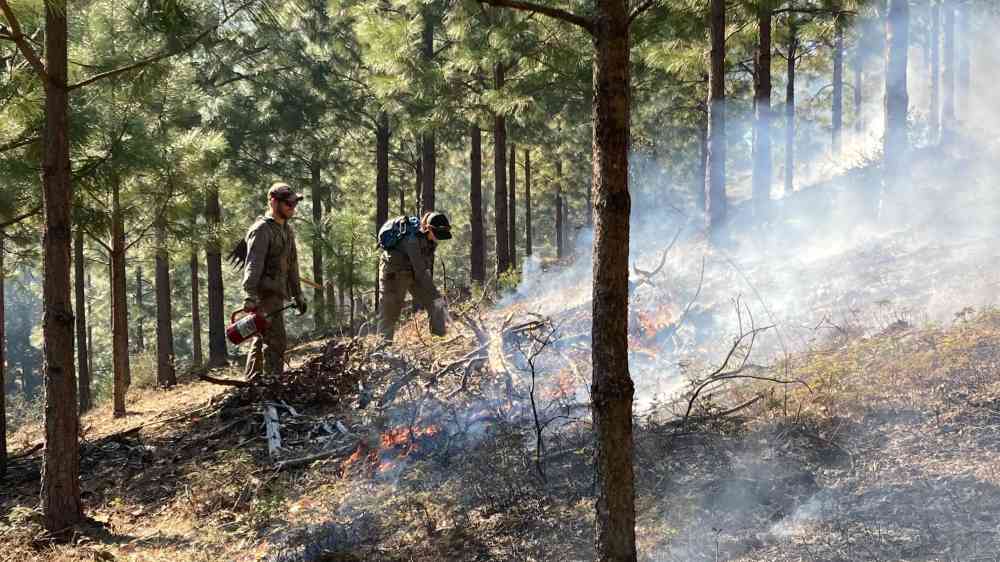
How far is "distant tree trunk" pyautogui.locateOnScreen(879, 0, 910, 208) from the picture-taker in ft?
30.3

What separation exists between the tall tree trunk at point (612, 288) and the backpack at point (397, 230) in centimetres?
525

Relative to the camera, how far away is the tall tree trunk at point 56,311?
15.1 feet

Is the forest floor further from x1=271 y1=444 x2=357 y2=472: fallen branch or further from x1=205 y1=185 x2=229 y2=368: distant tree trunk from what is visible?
x1=205 y1=185 x2=229 y2=368: distant tree trunk

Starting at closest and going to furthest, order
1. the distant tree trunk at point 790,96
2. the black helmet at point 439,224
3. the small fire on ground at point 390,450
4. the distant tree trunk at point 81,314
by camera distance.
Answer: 1. the small fire on ground at point 390,450
2. the black helmet at point 439,224
3. the distant tree trunk at point 790,96
4. the distant tree trunk at point 81,314

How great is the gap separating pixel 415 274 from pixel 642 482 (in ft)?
14.0

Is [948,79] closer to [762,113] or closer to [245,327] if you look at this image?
[762,113]

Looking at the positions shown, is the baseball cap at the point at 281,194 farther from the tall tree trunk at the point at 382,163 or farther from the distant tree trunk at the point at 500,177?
the tall tree trunk at the point at 382,163

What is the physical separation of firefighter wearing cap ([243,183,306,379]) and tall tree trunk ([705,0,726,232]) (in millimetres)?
6030

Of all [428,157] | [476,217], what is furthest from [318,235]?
[476,217]

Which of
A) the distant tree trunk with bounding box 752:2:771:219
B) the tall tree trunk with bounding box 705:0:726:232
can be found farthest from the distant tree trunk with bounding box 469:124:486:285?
the distant tree trunk with bounding box 752:2:771:219

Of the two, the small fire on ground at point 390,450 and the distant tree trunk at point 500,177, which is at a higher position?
the distant tree trunk at point 500,177

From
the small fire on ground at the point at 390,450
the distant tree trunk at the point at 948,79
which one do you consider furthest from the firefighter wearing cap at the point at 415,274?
the distant tree trunk at the point at 948,79

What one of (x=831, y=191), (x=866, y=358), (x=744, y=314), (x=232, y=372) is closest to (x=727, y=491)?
(x=866, y=358)

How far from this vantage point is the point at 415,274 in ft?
24.9
